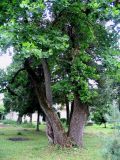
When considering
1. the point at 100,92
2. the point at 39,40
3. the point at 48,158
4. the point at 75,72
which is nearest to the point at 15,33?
the point at 39,40

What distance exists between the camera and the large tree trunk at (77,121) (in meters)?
17.2

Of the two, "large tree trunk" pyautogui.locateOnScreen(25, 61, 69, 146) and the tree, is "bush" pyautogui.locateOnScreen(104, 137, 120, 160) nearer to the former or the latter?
the tree

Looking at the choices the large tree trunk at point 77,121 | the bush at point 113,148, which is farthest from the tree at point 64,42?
the bush at point 113,148

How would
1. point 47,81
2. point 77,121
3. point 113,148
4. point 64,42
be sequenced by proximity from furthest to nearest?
1. point 77,121
2. point 47,81
3. point 64,42
4. point 113,148

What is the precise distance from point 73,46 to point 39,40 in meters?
4.03

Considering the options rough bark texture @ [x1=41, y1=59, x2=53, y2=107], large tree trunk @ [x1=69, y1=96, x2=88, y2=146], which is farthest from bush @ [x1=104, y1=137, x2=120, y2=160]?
large tree trunk @ [x1=69, y1=96, x2=88, y2=146]

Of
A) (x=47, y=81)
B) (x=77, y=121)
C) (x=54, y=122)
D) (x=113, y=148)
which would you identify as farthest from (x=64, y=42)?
(x=113, y=148)

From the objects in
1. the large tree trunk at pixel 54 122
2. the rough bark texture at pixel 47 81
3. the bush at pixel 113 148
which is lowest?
the bush at pixel 113 148

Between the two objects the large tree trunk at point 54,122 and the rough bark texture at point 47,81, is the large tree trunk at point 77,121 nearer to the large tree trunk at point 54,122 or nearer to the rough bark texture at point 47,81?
the large tree trunk at point 54,122

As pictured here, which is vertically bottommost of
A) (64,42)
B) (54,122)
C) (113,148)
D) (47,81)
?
(113,148)

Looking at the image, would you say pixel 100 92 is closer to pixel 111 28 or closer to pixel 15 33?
pixel 111 28

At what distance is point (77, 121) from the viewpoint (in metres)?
17.2

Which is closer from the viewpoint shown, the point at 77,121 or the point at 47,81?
the point at 47,81

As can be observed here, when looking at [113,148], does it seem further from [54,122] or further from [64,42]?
[54,122]
